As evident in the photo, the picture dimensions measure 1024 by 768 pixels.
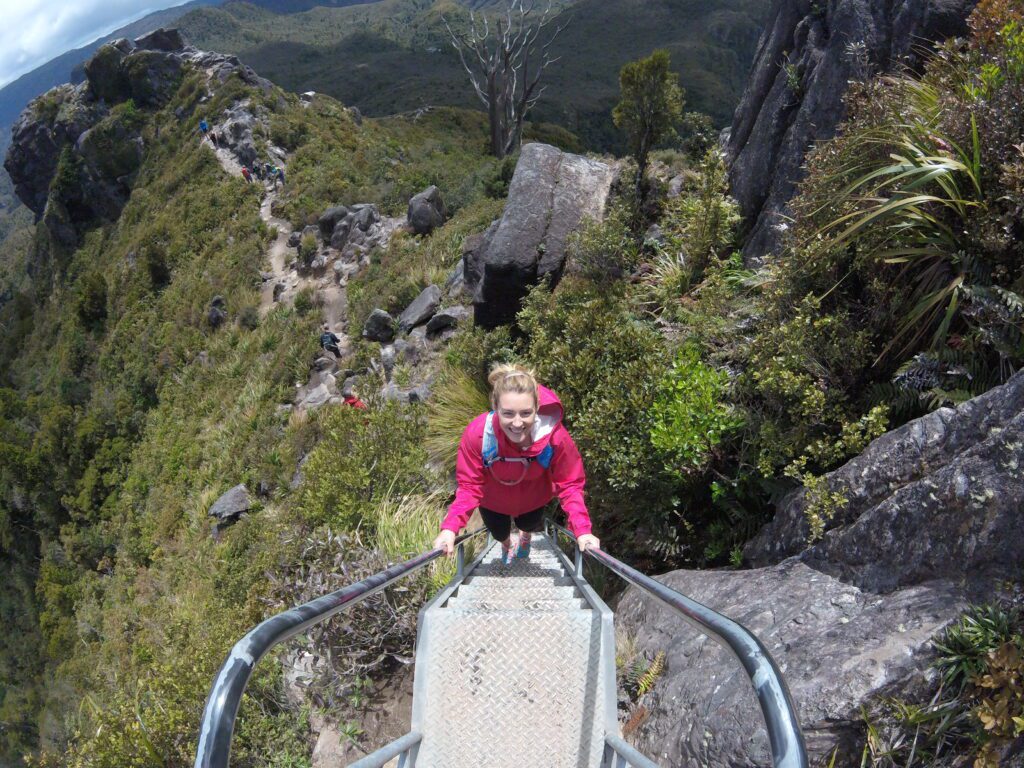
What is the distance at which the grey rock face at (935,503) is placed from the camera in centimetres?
239

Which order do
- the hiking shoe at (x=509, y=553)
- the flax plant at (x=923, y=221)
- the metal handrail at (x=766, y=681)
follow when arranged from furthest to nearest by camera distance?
the hiking shoe at (x=509, y=553) → the flax plant at (x=923, y=221) → the metal handrail at (x=766, y=681)

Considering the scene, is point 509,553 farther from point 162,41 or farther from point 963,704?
point 162,41

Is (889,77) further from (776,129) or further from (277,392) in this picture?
(277,392)

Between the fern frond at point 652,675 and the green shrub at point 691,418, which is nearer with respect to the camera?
the fern frond at point 652,675

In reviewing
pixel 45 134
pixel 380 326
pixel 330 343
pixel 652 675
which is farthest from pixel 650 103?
pixel 45 134

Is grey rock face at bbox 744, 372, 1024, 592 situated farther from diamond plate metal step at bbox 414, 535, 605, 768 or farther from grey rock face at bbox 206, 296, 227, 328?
grey rock face at bbox 206, 296, 227, 328

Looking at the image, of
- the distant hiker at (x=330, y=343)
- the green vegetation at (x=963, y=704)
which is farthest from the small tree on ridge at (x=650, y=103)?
Answer: the green vegetation at (x=963, y=704)

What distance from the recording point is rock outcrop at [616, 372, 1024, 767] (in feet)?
7.75

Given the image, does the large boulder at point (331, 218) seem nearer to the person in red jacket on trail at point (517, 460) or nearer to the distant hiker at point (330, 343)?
the distant hiker at point (330, 343)

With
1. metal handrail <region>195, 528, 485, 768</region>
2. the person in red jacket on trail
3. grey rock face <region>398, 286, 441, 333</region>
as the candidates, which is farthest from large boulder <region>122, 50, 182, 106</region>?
metal handrail <region>195, 528, 485, 768</region>

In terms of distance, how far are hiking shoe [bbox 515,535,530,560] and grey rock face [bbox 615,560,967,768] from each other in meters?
1.39

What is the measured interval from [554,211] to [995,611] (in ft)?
25.1

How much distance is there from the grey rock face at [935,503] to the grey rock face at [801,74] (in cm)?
296

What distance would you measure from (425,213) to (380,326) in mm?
5650
